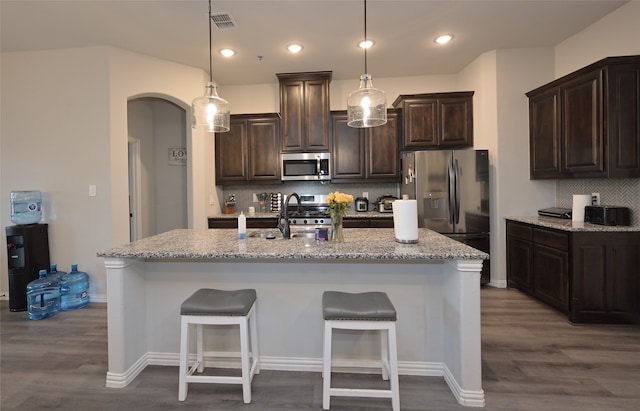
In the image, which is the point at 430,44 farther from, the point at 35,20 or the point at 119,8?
the point at 35,20

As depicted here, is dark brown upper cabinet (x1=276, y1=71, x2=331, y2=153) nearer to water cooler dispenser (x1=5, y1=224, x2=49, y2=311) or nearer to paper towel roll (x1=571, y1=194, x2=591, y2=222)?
paper towel roll (x1=571, y1=194, x2=591, y2=222)

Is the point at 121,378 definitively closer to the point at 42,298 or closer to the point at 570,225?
the point at 42,298

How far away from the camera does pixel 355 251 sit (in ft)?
6.13

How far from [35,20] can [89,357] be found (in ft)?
10.3

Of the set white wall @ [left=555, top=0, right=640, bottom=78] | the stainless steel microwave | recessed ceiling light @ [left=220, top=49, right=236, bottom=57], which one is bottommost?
the stainless steel microwave

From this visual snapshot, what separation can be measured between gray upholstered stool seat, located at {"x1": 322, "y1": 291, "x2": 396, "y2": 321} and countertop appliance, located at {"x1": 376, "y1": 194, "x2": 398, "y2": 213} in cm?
270

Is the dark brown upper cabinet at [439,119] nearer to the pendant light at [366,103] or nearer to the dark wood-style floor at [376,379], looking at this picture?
the pendant light at [366,103]

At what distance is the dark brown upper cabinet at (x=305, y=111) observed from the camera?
4.48 m

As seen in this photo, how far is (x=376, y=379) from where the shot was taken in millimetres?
2092

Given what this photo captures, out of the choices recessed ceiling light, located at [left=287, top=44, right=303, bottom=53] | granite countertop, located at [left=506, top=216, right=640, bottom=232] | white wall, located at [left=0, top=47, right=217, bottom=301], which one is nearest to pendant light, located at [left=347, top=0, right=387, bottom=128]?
recessed ceiling light, located at [left=287, top=44, right=303, bottom=53]

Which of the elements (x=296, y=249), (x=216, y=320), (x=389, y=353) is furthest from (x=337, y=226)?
(x=216, y=320)

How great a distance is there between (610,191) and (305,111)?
3.56 meters

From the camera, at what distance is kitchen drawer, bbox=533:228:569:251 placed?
2.98m

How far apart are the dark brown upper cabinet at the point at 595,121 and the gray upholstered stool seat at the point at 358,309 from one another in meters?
2.64
